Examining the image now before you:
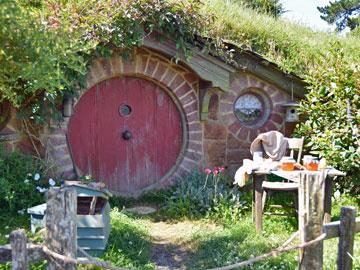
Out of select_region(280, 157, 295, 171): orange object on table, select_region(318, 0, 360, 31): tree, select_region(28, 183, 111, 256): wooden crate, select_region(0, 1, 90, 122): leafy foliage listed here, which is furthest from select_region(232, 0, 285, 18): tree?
select_region(0, 1, 90, 122): leafy foliage

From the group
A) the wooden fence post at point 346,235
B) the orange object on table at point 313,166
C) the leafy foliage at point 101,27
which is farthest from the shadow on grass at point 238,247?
the leafy foliage at point 101,27

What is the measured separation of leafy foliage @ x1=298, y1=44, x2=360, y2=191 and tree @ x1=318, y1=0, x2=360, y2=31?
43.0 feet

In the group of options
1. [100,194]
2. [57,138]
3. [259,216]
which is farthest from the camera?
[57,138]

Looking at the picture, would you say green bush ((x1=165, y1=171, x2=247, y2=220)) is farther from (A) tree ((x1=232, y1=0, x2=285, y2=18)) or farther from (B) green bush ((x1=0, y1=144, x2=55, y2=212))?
(A) tree ((x1=232, y1=0, x2=285, y2=18))

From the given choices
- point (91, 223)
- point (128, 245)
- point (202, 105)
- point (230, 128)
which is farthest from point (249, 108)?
point (91, 223)

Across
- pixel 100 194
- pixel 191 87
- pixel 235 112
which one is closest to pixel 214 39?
pixel 191 87

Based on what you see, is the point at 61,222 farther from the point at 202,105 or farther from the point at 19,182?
the point at 202,105

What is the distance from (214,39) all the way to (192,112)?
50.4 inches

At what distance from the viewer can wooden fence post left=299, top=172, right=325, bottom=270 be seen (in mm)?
2986

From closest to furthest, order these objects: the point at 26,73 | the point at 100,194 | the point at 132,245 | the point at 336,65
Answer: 1. the point at 26,73
2. the point at 100,194
3. the point at 132,245
4. the point at 336,65

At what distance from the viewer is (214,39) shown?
23.7 ft

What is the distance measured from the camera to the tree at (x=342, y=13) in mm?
19312

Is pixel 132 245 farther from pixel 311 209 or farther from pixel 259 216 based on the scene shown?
pixel 311 209

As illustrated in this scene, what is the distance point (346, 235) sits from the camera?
338cm
